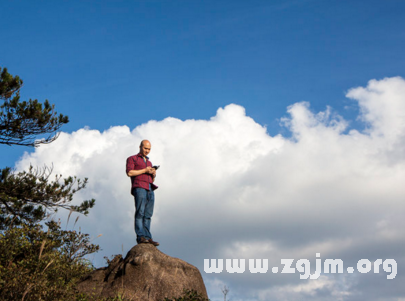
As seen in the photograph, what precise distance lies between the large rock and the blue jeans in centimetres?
36

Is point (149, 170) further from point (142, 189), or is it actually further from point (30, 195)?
point (30, 195)

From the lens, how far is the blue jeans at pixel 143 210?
431 inches

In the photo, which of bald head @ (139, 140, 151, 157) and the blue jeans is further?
bald head @ (139, 140, 151, 157)

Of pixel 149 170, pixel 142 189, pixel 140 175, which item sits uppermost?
pixel 149 170

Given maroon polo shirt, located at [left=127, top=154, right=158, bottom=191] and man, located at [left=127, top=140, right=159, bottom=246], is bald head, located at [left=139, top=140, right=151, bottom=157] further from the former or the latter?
maroon polo shirt, located at [left=127, top=154, right=158, bottom=191]

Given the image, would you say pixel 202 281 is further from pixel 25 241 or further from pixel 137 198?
pixel 25 241

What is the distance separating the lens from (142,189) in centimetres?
1103

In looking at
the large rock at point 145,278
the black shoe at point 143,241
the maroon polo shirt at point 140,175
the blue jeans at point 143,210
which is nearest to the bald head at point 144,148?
the maroon polo shirt at point 140,175

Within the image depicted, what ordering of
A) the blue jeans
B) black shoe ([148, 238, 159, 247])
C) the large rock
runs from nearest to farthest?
the large rock
the blue jeans
black shoe ([148, 238, 159, 247])

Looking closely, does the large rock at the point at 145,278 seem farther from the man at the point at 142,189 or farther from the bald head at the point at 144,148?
the bald head at the point at 144,148

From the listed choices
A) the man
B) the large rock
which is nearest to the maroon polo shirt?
the man

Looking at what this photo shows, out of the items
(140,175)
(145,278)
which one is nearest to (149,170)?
(140,175)

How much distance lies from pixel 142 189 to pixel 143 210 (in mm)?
536

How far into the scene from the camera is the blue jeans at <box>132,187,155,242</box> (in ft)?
35.9
